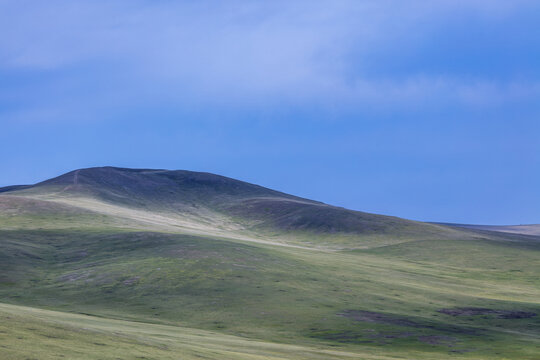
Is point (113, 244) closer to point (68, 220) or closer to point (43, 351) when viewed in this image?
point (68, 220)

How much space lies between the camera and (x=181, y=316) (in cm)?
7869

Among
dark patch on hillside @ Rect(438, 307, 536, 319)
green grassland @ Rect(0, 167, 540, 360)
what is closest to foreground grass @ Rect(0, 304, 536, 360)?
green grassland @ Rect(0, 167, 540, 360)

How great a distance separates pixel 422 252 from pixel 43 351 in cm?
13412

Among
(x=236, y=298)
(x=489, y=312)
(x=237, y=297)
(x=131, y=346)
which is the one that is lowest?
(x=236, y=298)

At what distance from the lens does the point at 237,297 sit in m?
87.4

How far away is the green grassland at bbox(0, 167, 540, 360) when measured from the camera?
52594 mm

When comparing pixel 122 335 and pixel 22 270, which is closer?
pixel 122 335

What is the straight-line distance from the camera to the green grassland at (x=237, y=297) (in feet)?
173

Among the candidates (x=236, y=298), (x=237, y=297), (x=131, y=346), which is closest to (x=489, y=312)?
(x=237, y=297)

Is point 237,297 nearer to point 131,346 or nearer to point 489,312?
point 489,312

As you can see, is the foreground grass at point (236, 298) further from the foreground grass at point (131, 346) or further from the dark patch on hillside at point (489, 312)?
the dark patch on hillside at point (489, 312)

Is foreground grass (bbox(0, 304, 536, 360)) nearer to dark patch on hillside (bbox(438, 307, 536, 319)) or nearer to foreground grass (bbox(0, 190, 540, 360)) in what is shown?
foreground grass (bbox(0, 190, 540, 360))

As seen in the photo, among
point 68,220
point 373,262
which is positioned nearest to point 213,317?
point 373,262

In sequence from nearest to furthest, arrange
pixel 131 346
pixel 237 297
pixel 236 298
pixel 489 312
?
pixel 131 346
pixel 236 298
pixel 237 297
pixel 489 312
